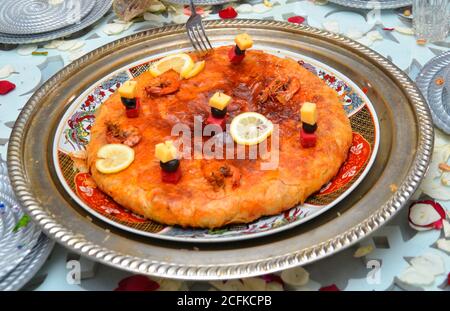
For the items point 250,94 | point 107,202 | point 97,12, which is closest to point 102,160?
point 107,202

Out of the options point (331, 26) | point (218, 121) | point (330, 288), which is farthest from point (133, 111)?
point (331, 26)

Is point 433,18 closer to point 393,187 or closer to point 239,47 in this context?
point 239,47

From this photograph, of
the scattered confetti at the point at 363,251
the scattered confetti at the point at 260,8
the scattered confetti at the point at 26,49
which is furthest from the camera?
the scattered confetti at the point at 260,8

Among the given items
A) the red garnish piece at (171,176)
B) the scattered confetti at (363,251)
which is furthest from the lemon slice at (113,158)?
the scattered confetti at (363,251)

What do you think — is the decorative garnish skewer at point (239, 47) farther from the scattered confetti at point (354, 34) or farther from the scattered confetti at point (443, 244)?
the scattered confetti at point (443, 244)

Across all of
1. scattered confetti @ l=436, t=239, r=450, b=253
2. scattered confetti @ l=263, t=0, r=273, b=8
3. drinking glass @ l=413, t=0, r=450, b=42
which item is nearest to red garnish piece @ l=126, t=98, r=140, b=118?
scattered confetti @ l=436, t=239, r=450, b=253

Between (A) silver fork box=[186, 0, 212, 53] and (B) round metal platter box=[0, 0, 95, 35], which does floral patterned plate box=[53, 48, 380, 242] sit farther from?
(B) round metal platter box=[0, 0, 95, 35]

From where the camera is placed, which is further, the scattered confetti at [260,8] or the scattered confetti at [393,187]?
the scattered confetti at [260,8]
